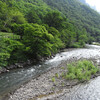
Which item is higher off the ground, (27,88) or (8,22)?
(8,22)

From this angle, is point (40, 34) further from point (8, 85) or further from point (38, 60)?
point (8, 85)

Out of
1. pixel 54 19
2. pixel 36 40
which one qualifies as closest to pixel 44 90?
pixel 36 40

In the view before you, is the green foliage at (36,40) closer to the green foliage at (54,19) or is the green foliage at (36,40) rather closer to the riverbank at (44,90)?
the riverbank at (44,90)

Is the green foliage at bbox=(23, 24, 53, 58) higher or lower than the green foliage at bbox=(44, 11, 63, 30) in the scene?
lower

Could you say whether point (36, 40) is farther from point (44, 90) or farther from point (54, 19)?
point (54, 19)

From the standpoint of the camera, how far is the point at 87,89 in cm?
1270

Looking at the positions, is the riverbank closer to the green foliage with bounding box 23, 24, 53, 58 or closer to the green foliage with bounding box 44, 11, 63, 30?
the green foliage with bounding box 23, 24, 53, 58

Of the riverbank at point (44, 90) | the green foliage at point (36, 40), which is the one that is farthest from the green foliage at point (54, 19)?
the riverbank at point (44, 90)

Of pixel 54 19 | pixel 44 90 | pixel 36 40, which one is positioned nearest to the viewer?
pixel 44 90

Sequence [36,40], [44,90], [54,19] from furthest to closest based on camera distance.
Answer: [54,19] < [36,40] < [44,90]

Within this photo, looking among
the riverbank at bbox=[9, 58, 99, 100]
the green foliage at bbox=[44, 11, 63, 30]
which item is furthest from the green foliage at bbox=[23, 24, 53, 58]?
the green foliage at bbox=[44, 11, 63, 30]

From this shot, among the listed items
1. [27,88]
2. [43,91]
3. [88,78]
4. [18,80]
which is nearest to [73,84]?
[88,78]

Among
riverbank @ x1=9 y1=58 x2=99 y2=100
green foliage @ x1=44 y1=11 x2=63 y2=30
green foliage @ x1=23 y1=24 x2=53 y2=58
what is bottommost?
riverbank @ x1=9 y1=58 x2=99 y2=100

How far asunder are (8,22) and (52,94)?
3673cm
